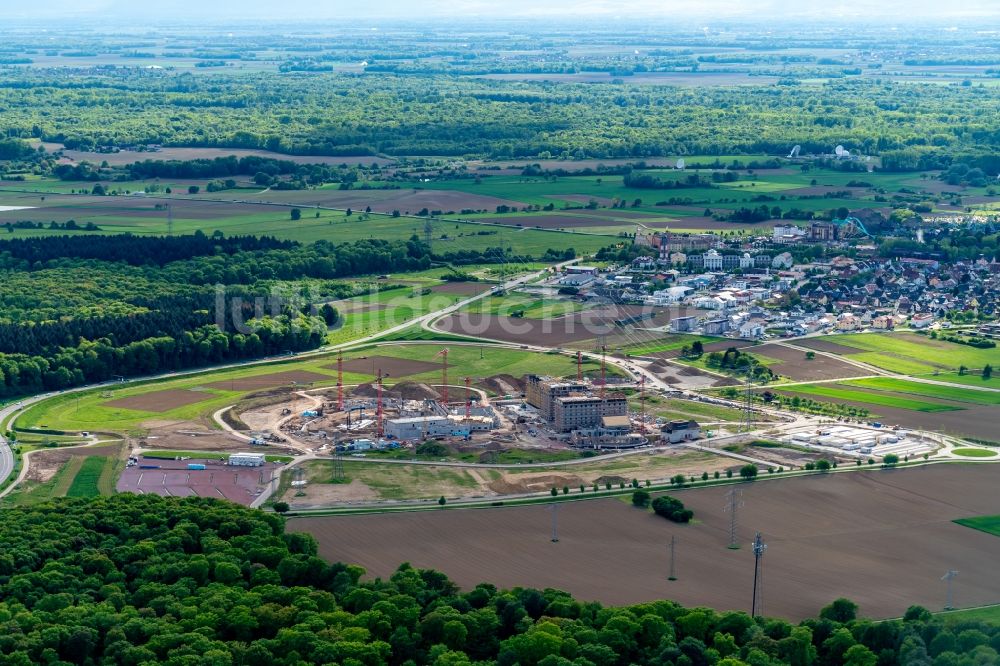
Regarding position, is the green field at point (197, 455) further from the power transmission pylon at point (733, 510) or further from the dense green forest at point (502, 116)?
the dense green forest at point (502, 116)

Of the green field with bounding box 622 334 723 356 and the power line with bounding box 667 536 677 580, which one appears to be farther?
the green field with bounding box 622 334 723 356

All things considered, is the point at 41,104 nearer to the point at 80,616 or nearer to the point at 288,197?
the point at 288,197

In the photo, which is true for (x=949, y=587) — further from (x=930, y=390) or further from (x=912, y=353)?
(x=912, y=353)

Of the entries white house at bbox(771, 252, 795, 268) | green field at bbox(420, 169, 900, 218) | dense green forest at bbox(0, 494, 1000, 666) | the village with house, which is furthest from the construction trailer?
green field at bbox(420, 169, 900, 218)

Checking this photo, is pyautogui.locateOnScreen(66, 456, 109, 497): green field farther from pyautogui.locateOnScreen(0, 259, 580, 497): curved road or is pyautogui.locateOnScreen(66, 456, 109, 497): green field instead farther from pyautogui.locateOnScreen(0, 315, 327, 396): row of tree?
pyautogui.locateOnScreen(0, 315, 327, 396): row of tree

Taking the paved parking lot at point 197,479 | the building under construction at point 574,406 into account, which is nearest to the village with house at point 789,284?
the building under construction at point 574,406

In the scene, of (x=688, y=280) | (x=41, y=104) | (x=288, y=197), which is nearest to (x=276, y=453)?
(x=688, y=280)
